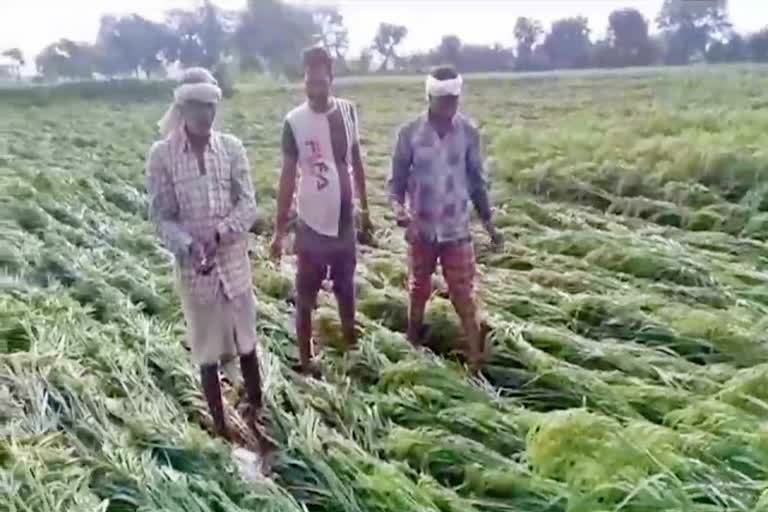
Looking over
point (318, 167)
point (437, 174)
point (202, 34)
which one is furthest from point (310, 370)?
point (202, 34)

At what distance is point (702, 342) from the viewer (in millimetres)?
3695

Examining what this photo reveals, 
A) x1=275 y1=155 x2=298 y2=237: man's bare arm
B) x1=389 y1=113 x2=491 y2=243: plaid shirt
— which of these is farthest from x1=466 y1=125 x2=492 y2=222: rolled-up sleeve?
x1=275 y1=155 x2=298 y2=237: man's bare arm

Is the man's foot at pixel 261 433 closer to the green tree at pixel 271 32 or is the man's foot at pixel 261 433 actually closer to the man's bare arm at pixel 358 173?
the man's bare arm at pixel 358 173

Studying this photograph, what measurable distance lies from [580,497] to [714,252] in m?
3.08

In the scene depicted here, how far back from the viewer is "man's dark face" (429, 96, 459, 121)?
3.51 m

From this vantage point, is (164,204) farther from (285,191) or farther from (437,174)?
(437,174)

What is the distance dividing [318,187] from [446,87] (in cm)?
59

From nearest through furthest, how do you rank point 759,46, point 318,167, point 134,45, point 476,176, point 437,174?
point 318,167
point 437,174
point 476,176
point 759,46
point 134,45

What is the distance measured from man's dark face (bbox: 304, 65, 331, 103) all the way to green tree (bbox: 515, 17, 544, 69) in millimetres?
22919

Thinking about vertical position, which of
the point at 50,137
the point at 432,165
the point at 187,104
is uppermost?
the point at 187,104

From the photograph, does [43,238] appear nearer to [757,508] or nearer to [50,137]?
[757,508]

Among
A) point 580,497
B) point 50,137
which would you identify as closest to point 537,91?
point 50,137

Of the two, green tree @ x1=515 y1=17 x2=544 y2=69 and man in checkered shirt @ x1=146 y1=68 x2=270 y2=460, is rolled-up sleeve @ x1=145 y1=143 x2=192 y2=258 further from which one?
green tree @ x1=515 y1=17 x2=544 y2=69

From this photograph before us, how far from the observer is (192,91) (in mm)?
2822
